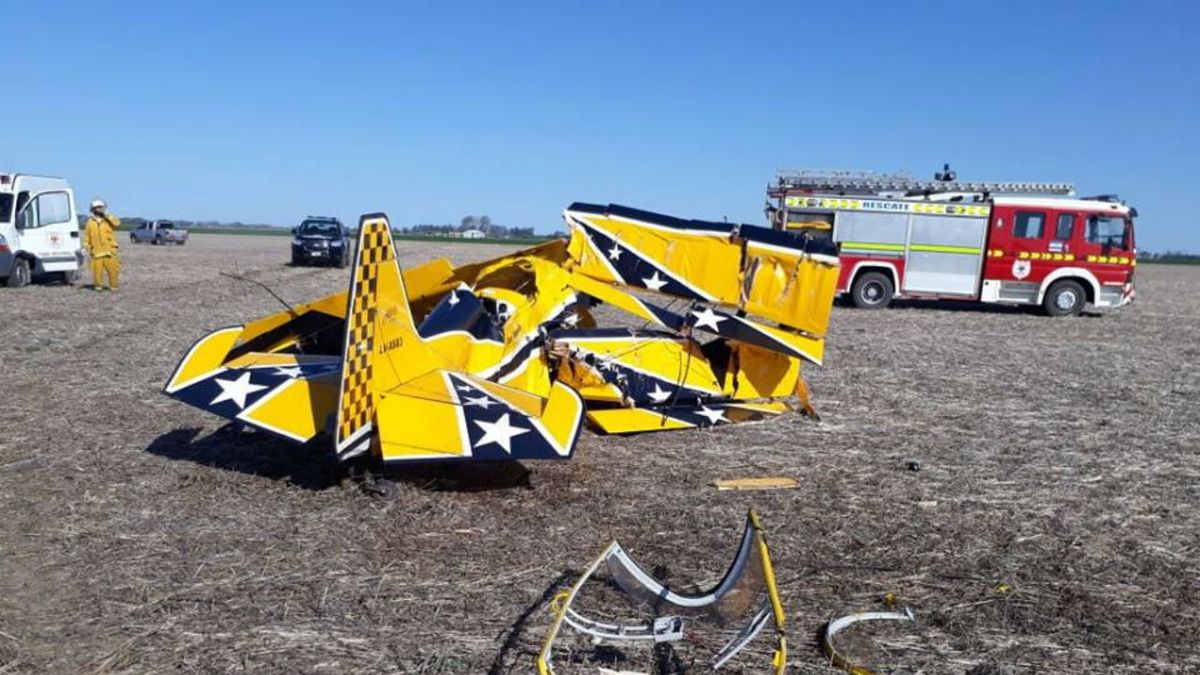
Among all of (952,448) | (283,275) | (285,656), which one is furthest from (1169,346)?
(283,275)

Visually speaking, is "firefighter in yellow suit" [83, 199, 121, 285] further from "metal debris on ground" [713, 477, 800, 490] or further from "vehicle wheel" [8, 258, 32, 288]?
"metal debris on ground" [713, 477, 800, 490]

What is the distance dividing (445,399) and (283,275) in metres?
23.7

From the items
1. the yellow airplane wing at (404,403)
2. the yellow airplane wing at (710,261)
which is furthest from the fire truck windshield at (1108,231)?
the yellow airplane wing at (404,403)

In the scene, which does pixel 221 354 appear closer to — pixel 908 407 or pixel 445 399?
pixel 445 399

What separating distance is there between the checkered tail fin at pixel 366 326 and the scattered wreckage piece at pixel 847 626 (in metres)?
3.02

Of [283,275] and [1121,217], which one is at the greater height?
[1121,217]

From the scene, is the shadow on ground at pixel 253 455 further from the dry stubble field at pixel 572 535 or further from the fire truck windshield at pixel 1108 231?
the fire truck windshield at pixel 1108 231

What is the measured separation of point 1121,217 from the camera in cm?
1967

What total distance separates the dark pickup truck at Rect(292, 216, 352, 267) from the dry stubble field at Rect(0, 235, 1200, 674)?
22765mm

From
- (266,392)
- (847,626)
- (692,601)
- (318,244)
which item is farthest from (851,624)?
(318,244)

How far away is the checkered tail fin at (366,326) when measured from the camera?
539 cm

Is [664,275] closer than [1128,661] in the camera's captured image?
No

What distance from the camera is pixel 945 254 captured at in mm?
20375

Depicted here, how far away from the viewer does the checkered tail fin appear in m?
5.39
